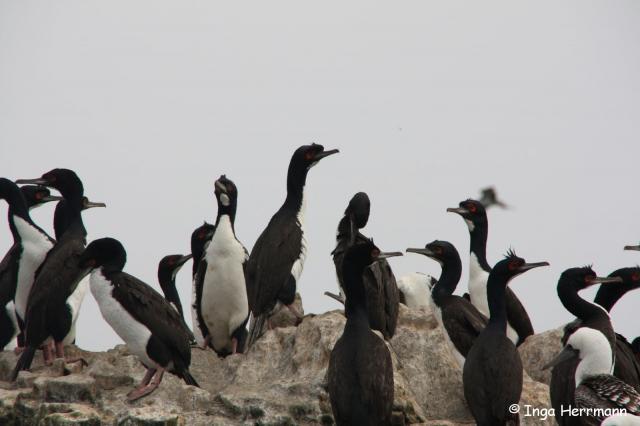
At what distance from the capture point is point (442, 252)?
15.6 meters

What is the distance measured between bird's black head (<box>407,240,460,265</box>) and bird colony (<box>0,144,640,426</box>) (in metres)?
0.02

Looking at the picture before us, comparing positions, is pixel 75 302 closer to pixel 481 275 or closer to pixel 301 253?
pixel 301 253

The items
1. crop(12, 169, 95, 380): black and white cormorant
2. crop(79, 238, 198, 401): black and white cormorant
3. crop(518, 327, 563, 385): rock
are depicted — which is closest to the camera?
crop(79, 238, 198, 401): black and white cormorant

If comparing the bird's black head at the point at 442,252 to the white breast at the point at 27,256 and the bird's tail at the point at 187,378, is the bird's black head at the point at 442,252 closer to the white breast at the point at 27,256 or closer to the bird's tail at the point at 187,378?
the bird's tail at the point at 187,378

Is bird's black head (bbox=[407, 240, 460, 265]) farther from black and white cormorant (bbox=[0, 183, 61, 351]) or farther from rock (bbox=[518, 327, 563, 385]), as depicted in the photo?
black and white cormorant (bbox=[0, 183, 61, 351])

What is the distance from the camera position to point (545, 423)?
42.7 feet

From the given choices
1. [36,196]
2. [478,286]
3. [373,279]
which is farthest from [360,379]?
[36,196]

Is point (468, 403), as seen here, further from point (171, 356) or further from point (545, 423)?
point (171, 356)

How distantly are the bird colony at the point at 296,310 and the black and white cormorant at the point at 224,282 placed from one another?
2 cm

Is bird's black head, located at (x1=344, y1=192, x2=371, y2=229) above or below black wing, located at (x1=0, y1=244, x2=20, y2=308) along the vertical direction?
above

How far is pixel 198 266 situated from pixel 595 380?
5.98m

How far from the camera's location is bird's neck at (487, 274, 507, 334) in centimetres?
1283

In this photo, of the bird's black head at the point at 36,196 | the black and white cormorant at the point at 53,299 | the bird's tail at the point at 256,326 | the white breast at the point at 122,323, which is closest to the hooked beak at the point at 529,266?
the bird's tail at the point at 256,326

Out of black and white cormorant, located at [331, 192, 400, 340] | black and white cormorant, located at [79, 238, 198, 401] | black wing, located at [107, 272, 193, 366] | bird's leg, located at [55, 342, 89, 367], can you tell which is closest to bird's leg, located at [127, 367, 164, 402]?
black and white cormorant, located at [79, 238, 198, 401]
